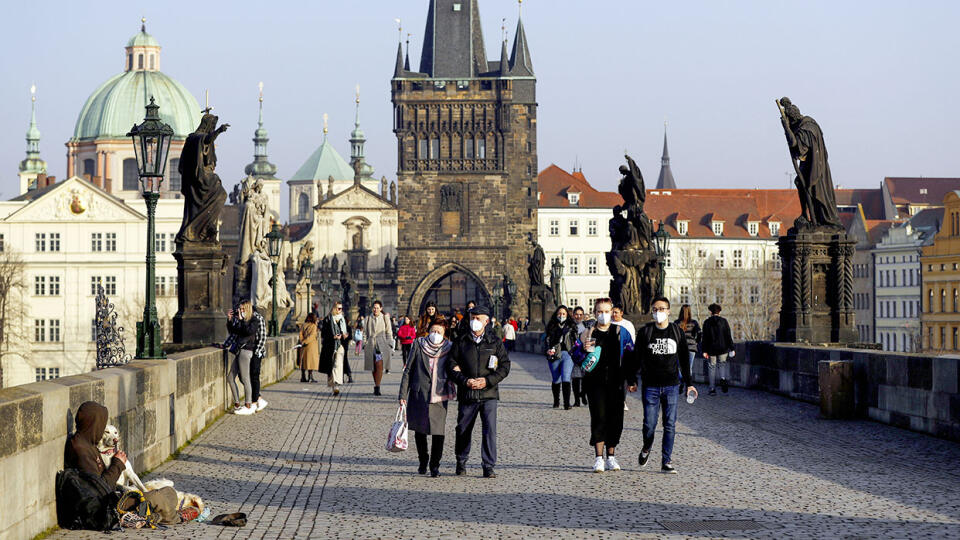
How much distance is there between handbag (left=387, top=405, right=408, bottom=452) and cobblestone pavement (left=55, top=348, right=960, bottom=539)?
285mm

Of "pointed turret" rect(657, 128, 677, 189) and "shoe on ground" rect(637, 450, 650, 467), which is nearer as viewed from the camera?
"shoe on ground" rect(637, 450, 650, 467)

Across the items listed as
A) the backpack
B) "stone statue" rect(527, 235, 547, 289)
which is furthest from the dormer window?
the backpack

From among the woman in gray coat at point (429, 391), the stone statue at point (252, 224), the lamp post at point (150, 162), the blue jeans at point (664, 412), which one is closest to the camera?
the woman in gray coat at point (429, 391)

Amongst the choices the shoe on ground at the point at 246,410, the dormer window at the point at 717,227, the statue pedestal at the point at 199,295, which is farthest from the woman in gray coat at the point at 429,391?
the dormer window at the point at 717,227

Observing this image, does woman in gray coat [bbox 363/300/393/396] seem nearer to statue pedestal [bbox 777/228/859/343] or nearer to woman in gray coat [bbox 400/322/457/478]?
statue pedestal [bbox 777/228/859/343]

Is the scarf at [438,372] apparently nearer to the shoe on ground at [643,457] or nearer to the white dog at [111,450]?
the shoe on ground at [643,457]

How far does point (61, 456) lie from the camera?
30.9 feet

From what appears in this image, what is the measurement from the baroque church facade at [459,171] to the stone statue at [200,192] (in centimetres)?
7182

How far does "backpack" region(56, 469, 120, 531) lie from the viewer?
941 cm

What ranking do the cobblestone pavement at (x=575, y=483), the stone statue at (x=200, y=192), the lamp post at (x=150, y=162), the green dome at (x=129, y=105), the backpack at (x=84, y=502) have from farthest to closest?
1. the green dome at (x=129, y=105)
2. the stone statue at (x=200, y=192)
3. the lamp post at (x=150, y=162)
4. the cobblestone pavement at (x=575, y=483)
5. the backpack at (x=84, y=502)

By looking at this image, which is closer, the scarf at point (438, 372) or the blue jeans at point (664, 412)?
the scarf at point (438, 372)

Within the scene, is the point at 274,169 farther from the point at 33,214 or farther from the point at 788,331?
the point at 788,331

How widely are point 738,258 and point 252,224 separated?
91795 millimetres

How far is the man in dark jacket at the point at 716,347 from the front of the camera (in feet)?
75.8
